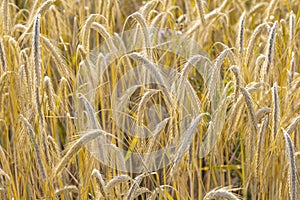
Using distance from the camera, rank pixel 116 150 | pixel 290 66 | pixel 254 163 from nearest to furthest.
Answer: pixel 116 150 < pixel 254 163 < pixel 290 66

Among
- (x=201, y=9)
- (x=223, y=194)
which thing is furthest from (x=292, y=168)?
(x=201, y=9)

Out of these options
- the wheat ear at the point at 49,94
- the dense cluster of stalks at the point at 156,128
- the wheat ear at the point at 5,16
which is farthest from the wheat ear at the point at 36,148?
the wheat ear at the point at 5,16

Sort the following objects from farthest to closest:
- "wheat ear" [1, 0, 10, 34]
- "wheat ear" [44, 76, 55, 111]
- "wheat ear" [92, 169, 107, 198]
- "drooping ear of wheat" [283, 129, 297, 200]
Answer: "wheat ear" [1, 0, 10, 34] < "wheat ear" [44, 76, 55, 111] < "wheat ear" [92, 169, 107, 198] < "drooping ear of wheat" [283, 129, 297, 200]

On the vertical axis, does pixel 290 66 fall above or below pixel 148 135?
above

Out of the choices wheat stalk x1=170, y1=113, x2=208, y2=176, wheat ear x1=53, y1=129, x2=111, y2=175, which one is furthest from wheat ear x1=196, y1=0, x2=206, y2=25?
wheat ear x1=53, y1=129, x2=111, y2=175

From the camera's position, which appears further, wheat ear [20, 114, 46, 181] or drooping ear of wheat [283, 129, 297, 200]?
wheat ear [20, 114, 46, 181]

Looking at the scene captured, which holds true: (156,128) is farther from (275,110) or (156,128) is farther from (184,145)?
(275,110)

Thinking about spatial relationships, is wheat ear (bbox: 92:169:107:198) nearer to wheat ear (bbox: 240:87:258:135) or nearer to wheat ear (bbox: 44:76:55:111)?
wheat ear (bbox: 44:76:55:111)

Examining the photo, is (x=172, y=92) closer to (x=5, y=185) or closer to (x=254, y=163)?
(x=254, y=163)

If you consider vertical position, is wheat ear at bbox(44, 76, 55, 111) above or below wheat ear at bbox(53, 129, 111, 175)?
above

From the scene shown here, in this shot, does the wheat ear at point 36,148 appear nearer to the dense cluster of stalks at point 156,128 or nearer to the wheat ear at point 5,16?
the dense cluster of stalks at point 156,128

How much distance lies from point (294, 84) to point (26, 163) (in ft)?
3.04

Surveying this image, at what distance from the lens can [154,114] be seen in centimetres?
216

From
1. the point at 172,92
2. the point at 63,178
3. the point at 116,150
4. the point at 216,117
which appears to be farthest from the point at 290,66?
the point at 63,178
